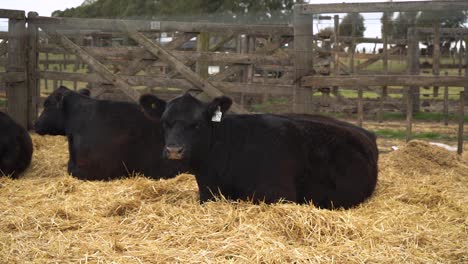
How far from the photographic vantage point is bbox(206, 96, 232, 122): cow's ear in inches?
240

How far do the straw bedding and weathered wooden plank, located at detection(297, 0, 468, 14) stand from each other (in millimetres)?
2618

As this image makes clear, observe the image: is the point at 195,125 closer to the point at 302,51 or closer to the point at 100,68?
the point at 302,51

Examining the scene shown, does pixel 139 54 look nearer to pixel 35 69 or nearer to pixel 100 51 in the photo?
pixel 100 51

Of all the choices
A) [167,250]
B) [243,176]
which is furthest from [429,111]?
[167,250]

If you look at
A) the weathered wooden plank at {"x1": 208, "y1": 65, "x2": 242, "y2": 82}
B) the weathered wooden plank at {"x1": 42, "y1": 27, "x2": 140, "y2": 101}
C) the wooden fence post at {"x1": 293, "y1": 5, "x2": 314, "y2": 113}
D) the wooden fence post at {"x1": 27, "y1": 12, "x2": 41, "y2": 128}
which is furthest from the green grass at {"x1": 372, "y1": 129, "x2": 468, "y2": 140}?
the wooden fence post at {"x1": 27, "y1": 12, "x2": 41, "y2": 128}

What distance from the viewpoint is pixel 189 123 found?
19.7ft

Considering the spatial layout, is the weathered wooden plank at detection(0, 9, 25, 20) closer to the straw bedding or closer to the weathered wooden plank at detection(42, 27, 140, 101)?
the weathered wooden plank at detection(42, 27, 140, 101)

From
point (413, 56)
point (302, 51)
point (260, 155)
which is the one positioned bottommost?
point (260, 155)

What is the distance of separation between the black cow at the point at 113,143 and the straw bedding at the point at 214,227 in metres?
0.82

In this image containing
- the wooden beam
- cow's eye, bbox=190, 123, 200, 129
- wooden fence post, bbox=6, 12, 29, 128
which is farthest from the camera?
wooden fence post, bbox=6, 12, 29, 128

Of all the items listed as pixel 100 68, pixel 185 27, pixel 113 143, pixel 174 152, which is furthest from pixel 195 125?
pixel 100 68

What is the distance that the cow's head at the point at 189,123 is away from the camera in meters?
5.91

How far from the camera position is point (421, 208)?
627 cm

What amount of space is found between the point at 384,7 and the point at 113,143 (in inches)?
162
